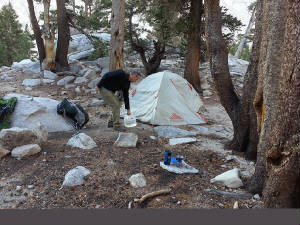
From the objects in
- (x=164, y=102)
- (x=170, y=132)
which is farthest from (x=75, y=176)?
(x=164, y=102)

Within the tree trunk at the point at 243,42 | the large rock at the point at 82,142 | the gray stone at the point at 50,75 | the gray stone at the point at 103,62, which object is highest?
the tree trunk at the point at 243,42

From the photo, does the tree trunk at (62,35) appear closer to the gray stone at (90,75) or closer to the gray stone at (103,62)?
the gray stone at (90,75)

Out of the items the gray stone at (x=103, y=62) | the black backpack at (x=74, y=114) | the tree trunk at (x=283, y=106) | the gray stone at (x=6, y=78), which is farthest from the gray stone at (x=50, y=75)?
the tree trunk at (x=283, y=106)

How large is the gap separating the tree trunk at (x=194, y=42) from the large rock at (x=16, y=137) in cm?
822

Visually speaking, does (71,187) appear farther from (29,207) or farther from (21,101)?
(21,101)

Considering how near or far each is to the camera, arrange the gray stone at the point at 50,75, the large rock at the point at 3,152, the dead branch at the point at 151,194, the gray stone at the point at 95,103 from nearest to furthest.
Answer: the dead branch at the point at 151,194, the large rock at the point at 3,152, the gray stone at the point at 95,103, the gray stone at the point at 50,75

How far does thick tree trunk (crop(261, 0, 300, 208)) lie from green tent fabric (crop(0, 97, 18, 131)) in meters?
5.48

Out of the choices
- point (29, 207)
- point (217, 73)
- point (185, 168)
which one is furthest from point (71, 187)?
point (217, 73)

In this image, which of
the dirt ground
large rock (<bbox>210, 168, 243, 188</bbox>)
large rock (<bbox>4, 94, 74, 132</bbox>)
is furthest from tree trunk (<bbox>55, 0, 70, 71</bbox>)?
large rock (<bbox>210, 168, 243, 188</bbox>)

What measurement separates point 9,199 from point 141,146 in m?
2.74

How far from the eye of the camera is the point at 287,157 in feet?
8.25

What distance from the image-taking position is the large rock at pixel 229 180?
421cm

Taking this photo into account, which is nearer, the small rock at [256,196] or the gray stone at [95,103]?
the small rock at [256,196]

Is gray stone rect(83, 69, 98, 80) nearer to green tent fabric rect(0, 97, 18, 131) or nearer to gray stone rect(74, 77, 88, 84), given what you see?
gray stone rect(74, 77, 88, 84)
